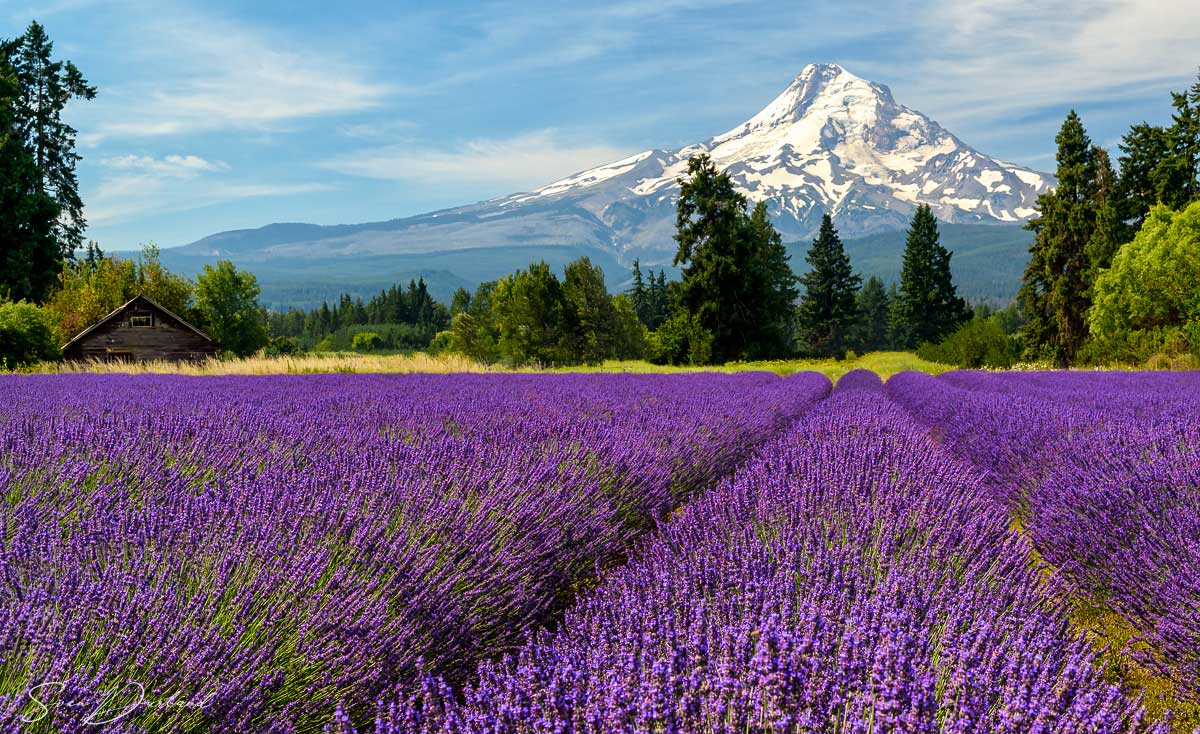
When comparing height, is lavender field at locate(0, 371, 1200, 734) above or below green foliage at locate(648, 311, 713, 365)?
above

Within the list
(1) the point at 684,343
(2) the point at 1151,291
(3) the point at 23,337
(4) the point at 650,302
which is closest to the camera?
(3) the point at 23,337

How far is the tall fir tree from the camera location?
3325cm

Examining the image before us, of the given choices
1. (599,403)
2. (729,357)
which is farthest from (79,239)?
(599,403)

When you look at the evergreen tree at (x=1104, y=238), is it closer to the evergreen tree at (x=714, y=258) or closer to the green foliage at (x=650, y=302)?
the evergreen tree at (x=714, y=258)

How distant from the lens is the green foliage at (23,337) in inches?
734

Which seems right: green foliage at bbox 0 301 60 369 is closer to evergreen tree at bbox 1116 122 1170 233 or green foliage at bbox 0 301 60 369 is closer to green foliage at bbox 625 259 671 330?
evergreen tree at bbox 1116 122 1170 233

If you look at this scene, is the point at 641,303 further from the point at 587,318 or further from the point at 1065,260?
the point at 1065,260

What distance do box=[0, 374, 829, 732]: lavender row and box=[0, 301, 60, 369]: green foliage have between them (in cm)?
1812

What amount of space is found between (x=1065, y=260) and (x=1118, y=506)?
120 ft

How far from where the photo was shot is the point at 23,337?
19.1 metres

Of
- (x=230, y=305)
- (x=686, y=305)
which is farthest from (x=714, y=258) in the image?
(x=230, y=305)

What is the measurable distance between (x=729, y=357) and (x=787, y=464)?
34520mm

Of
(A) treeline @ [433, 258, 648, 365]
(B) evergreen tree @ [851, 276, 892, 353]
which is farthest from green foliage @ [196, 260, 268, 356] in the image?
(B) evergreen tree @ [851, 276, 892, 353]

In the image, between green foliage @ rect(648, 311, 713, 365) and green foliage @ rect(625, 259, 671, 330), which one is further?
green foliage @ rect(625, 259, 671, 330)
